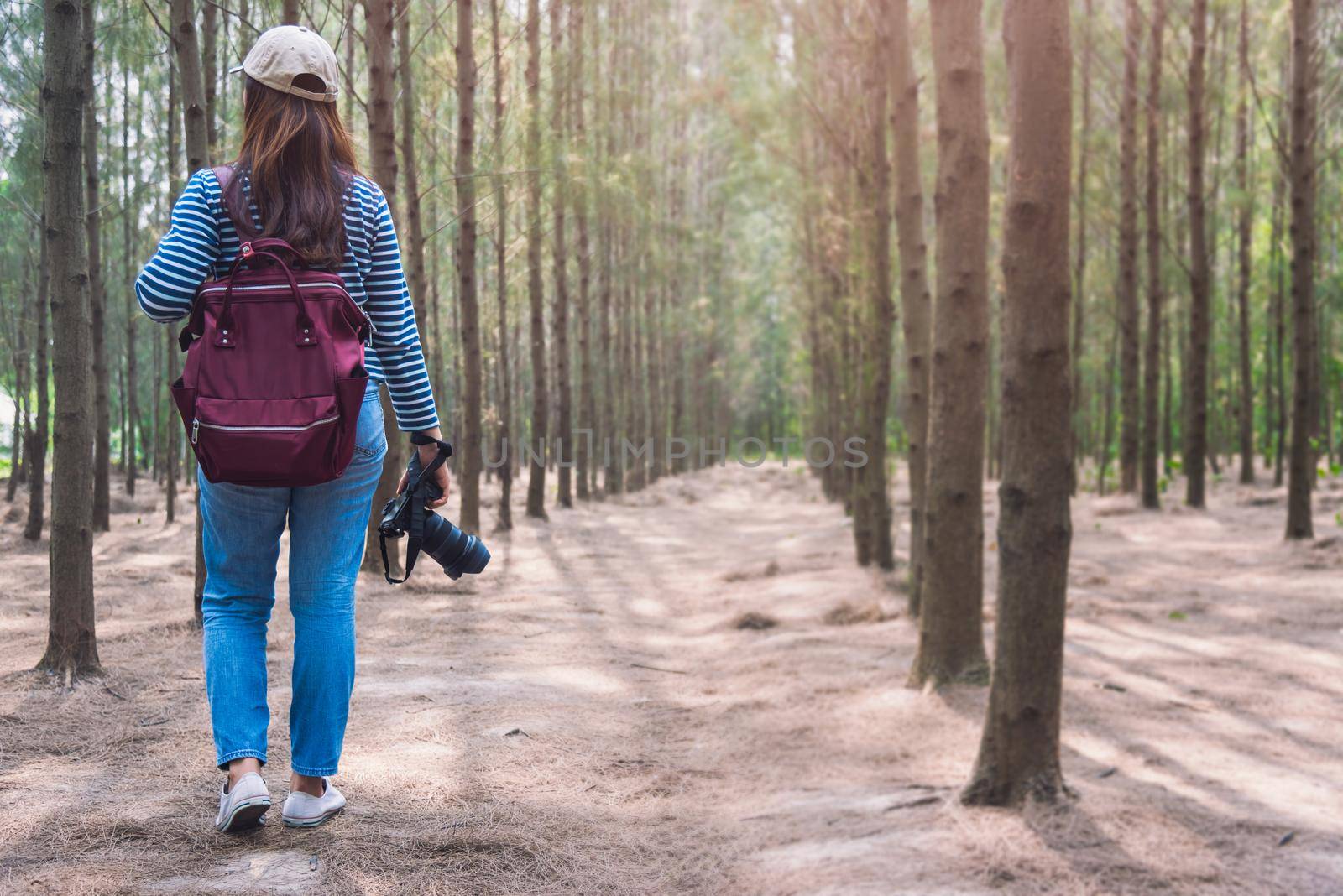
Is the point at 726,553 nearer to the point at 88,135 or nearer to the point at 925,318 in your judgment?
the point at 925,318

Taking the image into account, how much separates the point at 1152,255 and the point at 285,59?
44.9ft

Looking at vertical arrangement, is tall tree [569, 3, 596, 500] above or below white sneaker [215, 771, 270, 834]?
above

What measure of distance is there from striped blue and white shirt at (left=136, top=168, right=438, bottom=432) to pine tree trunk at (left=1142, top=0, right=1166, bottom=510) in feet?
41.7

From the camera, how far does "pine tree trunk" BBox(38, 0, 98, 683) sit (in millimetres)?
4223

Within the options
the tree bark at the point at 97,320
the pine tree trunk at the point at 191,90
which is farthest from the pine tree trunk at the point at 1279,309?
the tree bark at the point at 97,320

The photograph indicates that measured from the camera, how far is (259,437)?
2.31 metres

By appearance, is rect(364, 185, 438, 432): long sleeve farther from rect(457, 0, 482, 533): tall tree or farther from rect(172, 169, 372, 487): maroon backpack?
rect(457, 0, 482, 533): tall tree

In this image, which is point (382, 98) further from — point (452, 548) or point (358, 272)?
point (452, 548)

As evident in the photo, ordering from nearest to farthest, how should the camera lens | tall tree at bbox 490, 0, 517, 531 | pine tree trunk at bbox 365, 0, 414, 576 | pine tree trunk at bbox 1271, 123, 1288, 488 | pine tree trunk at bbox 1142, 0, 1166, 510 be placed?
the camera lens
pine tree trunk at bbox 365, 0, 414, 576
tall tree at bbox 490, 0, 517, 531
pine tree trunk at bbox 1142, 0, 1166, 510
pine tree trunk at bbox 1271, 123, 1288, 488

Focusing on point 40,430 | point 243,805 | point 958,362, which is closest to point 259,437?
point 243,805

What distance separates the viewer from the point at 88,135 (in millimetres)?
9445

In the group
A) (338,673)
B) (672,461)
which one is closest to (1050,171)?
(338,673)

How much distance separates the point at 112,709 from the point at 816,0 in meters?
7.99

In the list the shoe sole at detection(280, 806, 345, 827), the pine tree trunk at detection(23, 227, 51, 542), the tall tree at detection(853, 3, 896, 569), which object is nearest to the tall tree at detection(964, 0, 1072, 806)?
the shoe sole at detection(280, 806, 345, 827)
